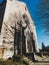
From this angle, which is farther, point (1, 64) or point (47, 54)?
point (47, 54)

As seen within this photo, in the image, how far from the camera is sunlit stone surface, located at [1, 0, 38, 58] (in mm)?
27913

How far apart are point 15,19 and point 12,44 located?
4.79m

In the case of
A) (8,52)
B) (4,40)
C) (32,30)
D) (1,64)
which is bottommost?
(1,64)

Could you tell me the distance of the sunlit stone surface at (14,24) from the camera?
2791 centimetres

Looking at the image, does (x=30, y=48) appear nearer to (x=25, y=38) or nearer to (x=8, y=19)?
(x=25, y=38)

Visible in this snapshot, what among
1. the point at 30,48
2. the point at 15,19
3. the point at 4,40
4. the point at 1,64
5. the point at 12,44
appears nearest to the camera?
the point at 1,64

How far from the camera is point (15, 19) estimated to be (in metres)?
31.3

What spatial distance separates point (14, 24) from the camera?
30641 mm

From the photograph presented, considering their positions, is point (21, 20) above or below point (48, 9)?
above

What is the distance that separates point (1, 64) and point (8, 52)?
1623 centimetres

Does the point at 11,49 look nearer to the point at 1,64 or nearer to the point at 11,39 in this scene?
the point at 11,39

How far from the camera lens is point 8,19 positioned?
29.8 metres

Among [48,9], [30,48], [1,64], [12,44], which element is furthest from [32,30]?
[48,9]

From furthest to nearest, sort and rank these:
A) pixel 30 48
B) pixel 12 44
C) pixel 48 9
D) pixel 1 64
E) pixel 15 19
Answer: pixel 30 48 → pixel 15 19 → pixel 12 44 → pixel 1 64 → pixel 48 9
